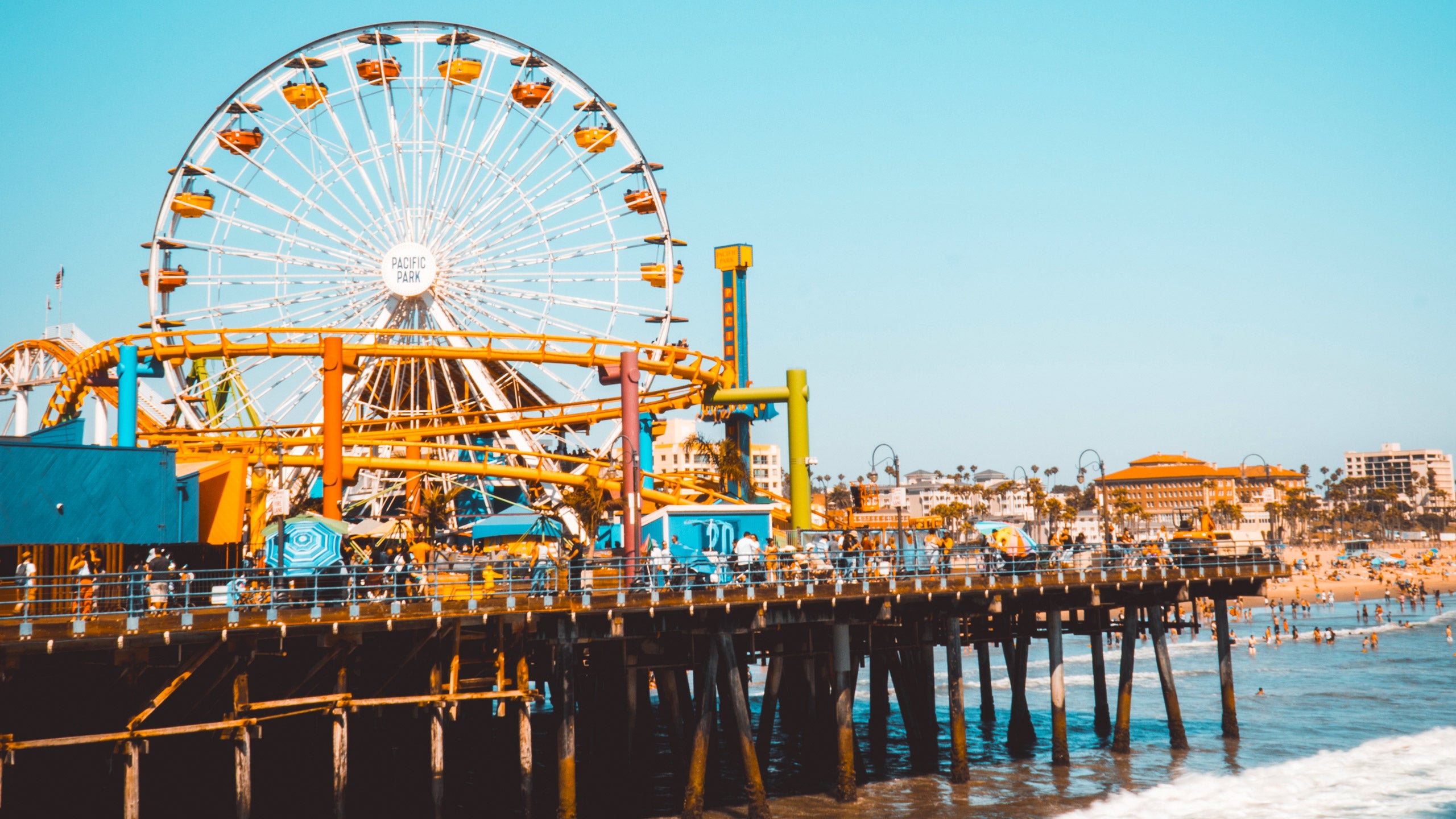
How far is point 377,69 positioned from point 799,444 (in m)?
23.5

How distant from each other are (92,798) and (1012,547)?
21.7m

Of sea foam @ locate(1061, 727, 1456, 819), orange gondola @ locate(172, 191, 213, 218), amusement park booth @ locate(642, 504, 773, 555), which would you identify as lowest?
sea foam @ locate(1061, 727, 1456, 819)

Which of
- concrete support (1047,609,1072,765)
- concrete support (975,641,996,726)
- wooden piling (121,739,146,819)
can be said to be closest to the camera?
wooden piling (121,739,146,819)

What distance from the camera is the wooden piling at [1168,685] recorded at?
35250mm

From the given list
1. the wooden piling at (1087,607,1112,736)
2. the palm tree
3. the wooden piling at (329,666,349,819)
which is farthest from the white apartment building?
the wooden piling at (329,666,349,819)

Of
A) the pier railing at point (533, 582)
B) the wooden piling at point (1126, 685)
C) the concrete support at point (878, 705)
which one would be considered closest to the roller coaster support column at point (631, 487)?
the pier railing at point (533, 582)

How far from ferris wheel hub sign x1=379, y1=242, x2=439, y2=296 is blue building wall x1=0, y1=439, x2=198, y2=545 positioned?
2369cm

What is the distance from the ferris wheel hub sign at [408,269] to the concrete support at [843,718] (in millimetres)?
27826

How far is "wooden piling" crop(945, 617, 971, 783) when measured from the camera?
101 ft

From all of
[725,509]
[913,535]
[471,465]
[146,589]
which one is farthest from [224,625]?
[471,465]

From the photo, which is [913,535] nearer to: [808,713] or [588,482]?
[808,713]

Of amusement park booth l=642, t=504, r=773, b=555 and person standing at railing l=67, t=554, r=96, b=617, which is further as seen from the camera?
amusement park booth l=642, t=504, r=773, b=555

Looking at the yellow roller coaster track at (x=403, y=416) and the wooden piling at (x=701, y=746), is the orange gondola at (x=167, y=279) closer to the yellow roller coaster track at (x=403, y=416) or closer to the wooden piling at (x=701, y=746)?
the yellow roller coaster track at (x=403, y=416)

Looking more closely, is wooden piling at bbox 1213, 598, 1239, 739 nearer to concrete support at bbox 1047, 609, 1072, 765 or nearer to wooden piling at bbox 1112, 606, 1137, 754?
wooden piling at bbox 1112, 606, 1137, 754
